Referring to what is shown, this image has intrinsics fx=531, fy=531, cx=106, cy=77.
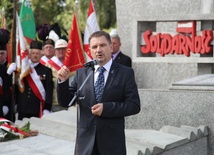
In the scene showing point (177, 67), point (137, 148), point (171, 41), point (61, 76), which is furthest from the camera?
point (177, 67)

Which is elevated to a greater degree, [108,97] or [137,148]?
[108,97]

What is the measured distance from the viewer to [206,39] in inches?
261

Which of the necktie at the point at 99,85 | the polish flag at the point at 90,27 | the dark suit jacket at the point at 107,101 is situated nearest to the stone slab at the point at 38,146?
the dark suit jacket at the point at 107,101

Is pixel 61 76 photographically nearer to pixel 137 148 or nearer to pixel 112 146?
pixel 112 146

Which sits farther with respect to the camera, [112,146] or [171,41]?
[171,41]

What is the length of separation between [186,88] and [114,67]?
7.86 feet

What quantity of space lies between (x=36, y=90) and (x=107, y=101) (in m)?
4.12

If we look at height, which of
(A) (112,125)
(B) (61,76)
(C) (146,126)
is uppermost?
(B) (61,76)

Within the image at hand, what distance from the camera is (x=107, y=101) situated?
13.1 feet

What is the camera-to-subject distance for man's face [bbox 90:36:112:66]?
12.9ft

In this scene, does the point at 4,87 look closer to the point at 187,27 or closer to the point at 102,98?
the point at 187,27

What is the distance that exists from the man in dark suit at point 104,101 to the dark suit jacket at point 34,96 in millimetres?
3954

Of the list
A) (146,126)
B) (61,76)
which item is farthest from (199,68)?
(61,76)

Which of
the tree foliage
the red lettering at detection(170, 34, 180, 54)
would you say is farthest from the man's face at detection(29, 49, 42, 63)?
the tree foliage
